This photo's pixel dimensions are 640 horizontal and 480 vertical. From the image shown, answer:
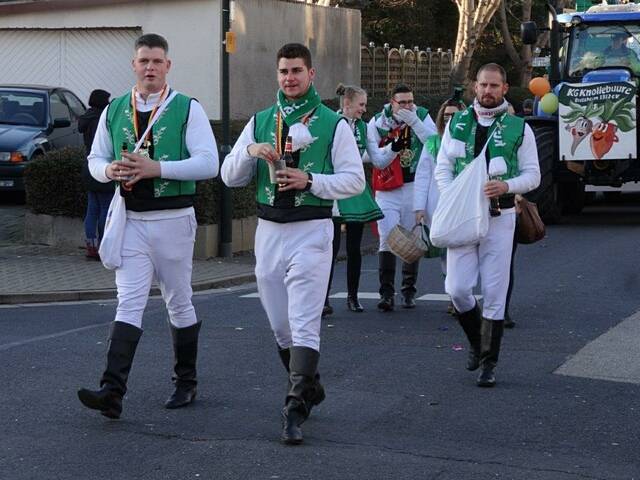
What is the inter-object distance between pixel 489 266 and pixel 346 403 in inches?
49.1

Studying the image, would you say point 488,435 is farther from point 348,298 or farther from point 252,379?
point 348,298

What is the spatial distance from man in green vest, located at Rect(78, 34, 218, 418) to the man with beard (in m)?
1.75

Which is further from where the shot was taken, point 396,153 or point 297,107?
point 396,153

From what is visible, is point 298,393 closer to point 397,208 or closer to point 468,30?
point 397,208

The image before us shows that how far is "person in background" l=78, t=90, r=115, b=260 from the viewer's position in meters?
14.2

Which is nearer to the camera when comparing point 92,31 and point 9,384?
point 9,384

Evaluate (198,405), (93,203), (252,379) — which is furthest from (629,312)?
A: (93,203)

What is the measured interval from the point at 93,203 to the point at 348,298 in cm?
386

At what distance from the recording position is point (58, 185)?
15.7m

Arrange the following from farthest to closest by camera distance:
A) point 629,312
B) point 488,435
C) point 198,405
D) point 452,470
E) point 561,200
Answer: point 561,200 < point 629,312 < point 198,405 < point 488,435 < point 452,470

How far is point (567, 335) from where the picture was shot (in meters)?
10.2

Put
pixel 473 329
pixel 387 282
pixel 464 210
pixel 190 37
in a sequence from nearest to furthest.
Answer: pixel 464 210 < pixel 473 329 < pixel 387 282 < pixel 190 37

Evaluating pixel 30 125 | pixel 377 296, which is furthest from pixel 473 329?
pixel 30 125

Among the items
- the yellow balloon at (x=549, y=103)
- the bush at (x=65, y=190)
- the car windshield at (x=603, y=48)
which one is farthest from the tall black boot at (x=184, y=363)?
the car windshield at (x=603, y=48)
